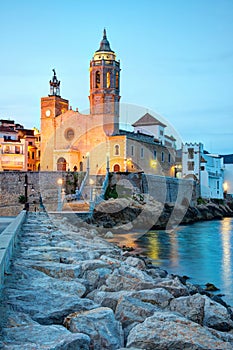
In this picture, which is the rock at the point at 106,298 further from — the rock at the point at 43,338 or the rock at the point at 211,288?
the rock at the point at 211,288

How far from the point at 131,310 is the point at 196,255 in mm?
13754

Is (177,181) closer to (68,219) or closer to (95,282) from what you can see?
(68,219)

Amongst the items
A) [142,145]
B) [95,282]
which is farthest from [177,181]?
[95,282]

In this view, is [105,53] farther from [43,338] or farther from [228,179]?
[43,338]

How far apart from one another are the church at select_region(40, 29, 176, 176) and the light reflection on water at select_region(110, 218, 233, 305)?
18.3m

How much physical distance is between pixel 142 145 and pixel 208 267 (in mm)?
33364

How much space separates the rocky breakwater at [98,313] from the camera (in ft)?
12.6

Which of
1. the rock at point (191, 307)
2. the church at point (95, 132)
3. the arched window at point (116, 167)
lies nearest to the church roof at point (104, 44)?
the church at point (95, 132)

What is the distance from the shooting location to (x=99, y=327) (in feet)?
13.4

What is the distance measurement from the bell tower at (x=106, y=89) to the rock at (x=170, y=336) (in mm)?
40541

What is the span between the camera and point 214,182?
5559 cm

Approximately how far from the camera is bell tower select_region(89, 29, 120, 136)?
44.2 meters

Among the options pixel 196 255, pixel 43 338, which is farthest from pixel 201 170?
pixel 43 338

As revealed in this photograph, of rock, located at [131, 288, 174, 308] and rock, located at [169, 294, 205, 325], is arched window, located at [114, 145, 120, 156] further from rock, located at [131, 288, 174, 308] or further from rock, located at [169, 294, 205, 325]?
rock, located at [169, 294, 205, 325]
